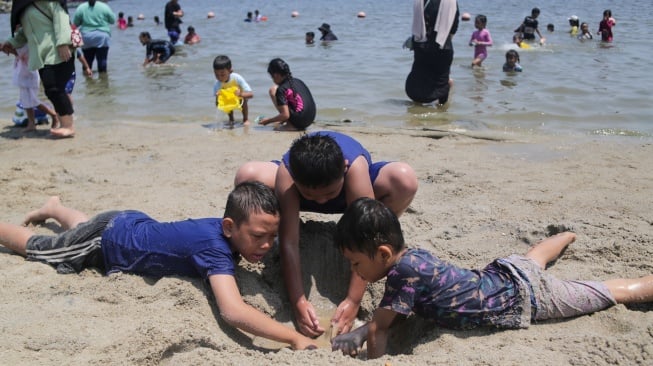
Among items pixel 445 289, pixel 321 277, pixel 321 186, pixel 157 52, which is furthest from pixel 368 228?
pixel 157 52

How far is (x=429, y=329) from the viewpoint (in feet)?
8.81

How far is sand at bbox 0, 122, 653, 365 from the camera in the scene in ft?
7.63

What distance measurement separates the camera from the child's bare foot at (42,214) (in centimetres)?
365

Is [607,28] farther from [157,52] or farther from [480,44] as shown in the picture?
[157,52]

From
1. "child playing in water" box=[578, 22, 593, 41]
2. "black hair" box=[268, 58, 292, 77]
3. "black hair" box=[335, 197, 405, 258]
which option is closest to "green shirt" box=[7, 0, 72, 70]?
"black hair" box=[268, 58, 292, 77]

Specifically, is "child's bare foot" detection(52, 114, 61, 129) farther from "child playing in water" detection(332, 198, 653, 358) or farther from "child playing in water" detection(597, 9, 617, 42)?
"child playing in water" detection(597, 9, 617, 42)

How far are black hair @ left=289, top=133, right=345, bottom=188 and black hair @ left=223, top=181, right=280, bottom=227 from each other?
0.58ft

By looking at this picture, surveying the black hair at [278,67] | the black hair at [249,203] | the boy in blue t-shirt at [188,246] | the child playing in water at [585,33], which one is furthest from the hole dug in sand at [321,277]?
the child playing in water at [585,33]

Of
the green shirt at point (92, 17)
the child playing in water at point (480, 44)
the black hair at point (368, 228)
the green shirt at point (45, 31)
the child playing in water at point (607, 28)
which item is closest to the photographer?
the black hair at point (368, 228)

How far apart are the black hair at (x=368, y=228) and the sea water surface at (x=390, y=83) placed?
4381mm

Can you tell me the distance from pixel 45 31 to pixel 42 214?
2878 mm

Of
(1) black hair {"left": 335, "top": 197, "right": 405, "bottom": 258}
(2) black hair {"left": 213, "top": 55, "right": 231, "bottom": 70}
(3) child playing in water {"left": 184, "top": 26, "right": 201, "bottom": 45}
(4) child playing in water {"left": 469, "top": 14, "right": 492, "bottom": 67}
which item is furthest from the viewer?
(3) child playing in water {"left": 184, "top": 26, "right": 201, "bottom": 45}

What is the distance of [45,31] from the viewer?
5.81m

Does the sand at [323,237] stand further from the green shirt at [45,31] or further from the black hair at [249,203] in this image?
the green shirt at [45,31]
